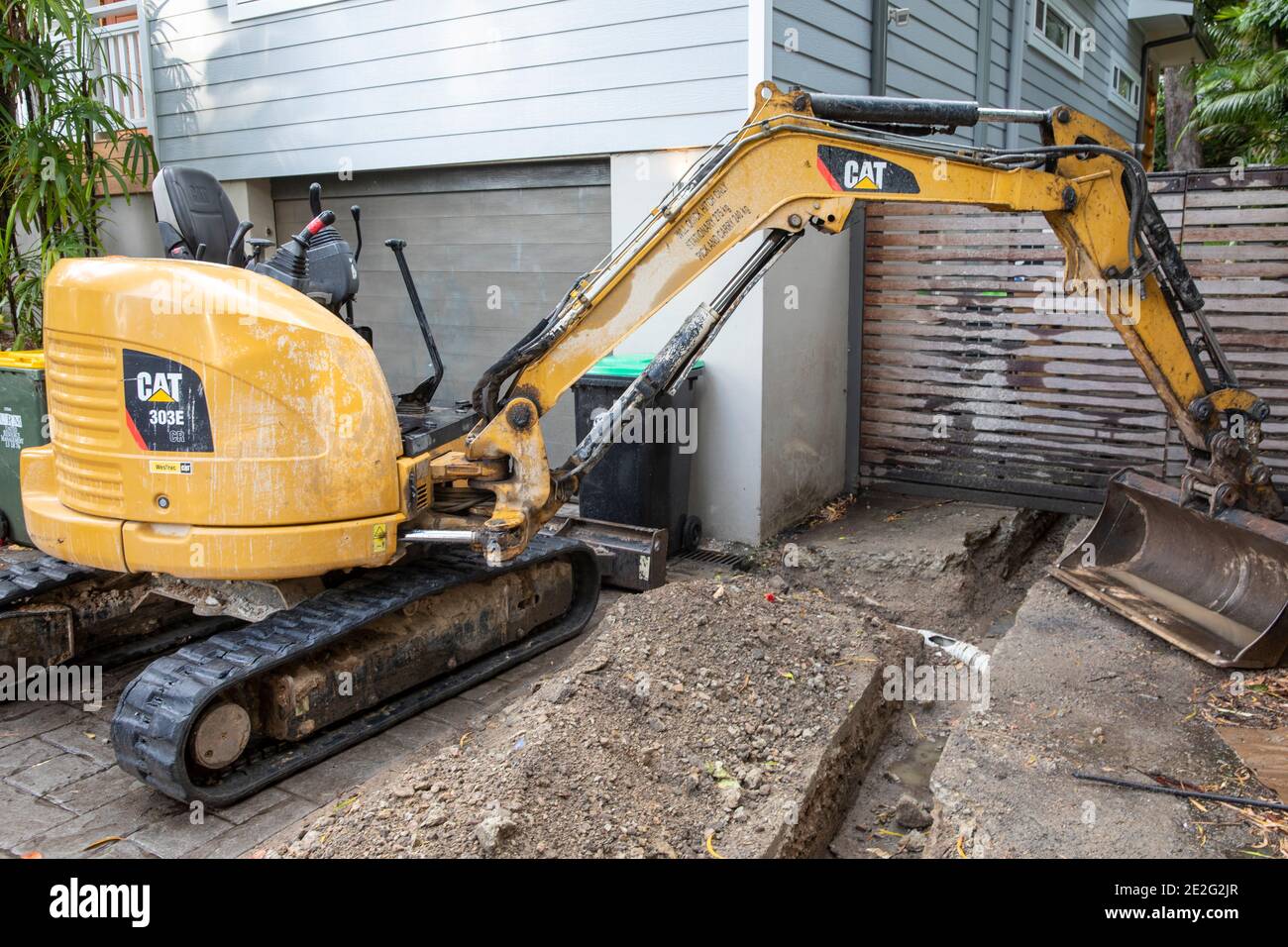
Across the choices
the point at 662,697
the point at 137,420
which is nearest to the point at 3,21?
the point at 137,420

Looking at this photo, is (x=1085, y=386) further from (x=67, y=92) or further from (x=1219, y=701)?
(x=67, y=92)

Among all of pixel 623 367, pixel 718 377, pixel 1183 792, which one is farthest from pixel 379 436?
pixel 1183 792

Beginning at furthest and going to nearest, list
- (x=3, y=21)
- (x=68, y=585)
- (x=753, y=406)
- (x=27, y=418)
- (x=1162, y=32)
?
(x=1162, y=32), (x=3, y=21), (x=753, y=406), (x=27, y=418), (x=68, y=585)

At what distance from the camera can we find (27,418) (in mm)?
6137

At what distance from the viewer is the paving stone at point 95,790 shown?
401 centimetres

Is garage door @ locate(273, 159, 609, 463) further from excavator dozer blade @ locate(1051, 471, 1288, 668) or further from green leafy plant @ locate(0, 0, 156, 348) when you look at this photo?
excavator dozer blade @ locate(1051, 471, 1288, 668)

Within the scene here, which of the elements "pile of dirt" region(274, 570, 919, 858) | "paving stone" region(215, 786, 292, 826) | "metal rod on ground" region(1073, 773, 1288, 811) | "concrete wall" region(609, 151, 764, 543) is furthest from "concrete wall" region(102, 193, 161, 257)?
"metal rod on ground" region(1073, 773, 1288, 811)

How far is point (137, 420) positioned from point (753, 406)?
376cm

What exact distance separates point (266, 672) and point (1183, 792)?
11.2ft

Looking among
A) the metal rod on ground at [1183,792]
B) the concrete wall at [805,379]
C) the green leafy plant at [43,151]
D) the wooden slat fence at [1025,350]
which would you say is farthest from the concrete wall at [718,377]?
the green leafy plant at [43,151]

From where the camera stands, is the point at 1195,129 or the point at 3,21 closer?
the point at 3,21

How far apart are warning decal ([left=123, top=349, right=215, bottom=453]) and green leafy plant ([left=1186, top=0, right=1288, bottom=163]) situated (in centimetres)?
1817

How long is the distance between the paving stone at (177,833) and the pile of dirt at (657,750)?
457 mm

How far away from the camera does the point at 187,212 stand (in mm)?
4961
